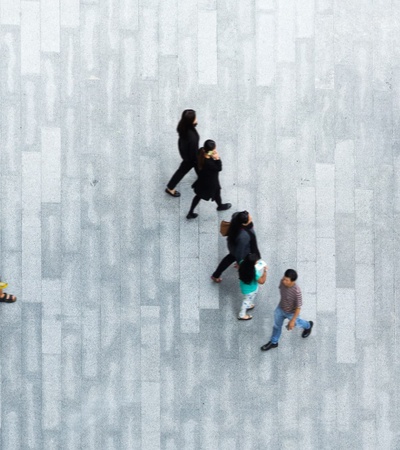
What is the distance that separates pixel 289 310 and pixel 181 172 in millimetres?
2432

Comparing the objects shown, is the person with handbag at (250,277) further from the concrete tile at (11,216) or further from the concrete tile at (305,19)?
the concrete tile at (305,19)

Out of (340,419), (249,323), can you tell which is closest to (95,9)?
(249,323)

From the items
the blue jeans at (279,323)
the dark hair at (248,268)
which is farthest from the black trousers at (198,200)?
the blue jeans at (279,323)

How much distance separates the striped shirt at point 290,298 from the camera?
9.23 m

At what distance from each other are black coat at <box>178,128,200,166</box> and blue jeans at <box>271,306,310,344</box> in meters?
2.38

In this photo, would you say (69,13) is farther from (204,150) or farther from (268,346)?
(268,346)

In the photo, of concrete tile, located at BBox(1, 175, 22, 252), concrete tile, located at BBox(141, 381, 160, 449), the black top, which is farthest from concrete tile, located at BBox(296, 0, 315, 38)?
concrete tile, located at BBox(141, 381, 160, 449)

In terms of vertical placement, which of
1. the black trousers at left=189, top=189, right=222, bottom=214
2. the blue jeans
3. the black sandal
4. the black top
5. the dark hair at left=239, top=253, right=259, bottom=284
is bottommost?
the blue jeans

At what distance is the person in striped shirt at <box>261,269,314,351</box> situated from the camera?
909 cm

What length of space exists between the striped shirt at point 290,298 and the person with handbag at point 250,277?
36cm

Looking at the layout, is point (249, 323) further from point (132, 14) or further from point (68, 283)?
point (132, 14)

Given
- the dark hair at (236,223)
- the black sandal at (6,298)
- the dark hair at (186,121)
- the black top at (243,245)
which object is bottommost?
the black sandal at (6,298)

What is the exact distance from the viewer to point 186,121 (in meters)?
9.31

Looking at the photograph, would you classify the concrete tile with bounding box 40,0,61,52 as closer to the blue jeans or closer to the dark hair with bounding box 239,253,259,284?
the dark hair with bounding box 239,253,259,284
